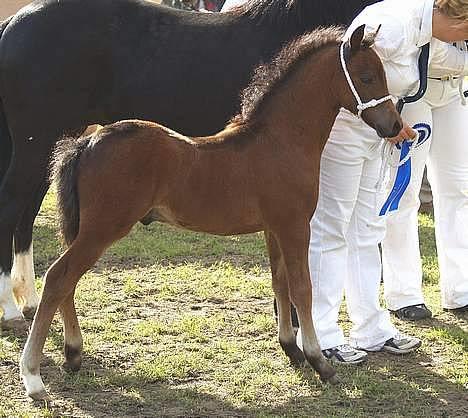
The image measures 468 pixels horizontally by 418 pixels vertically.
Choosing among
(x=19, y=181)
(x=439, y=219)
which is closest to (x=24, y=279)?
(x=19, y=181)

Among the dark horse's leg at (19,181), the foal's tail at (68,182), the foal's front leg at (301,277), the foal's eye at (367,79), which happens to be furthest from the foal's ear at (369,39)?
the dark horse's leg at (19,181)

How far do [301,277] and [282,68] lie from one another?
908mm

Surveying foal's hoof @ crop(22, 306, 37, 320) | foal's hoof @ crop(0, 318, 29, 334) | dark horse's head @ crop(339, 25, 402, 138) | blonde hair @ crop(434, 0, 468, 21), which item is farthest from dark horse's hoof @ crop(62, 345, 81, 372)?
blonde hair @ crop(434, 0, 468, 21)

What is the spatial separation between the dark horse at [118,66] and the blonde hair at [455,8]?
2.29 ft

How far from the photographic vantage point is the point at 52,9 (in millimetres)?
4711

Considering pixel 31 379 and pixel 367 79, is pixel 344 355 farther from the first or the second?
pixel 31 379

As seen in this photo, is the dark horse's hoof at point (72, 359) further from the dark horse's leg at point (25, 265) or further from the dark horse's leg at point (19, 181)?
the dark horse's leg at point (25, 265)

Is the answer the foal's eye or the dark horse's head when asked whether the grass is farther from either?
the foal's eye

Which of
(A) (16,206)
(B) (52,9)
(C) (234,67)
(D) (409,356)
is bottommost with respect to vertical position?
(D) (409,356)

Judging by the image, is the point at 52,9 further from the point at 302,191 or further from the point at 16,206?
the point at 302,191

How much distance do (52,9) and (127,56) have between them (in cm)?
46

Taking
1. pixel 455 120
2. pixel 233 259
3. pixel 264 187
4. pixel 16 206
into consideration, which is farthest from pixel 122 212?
pixel 233 259

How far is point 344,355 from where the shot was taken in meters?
4.27

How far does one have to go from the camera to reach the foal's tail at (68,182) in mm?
3617
